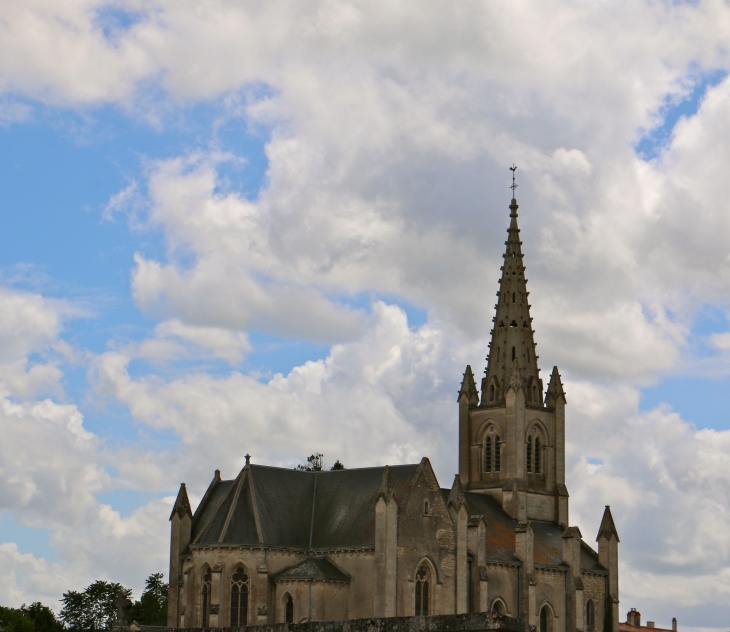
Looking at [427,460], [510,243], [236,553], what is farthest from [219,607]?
[510,243]

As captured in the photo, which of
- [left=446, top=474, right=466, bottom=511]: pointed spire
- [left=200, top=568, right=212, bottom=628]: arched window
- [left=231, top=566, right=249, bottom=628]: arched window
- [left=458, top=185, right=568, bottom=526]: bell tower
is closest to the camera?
[left=231, top=566, right=249, bottom=628]: arched window

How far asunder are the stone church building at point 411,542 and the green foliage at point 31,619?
3159 centimetres

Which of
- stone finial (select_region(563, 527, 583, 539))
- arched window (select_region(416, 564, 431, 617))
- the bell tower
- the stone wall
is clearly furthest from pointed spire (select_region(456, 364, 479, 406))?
the stone wall

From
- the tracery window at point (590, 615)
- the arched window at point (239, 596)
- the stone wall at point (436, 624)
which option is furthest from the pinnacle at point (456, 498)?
the stone wall at point (436, 624)

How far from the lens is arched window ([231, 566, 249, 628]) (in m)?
68.8

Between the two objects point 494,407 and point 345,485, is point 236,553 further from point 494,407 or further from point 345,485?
point 494,407

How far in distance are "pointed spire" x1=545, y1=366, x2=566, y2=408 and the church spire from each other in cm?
110

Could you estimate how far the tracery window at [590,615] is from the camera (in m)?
85.7

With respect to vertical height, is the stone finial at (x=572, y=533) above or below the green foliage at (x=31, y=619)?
above

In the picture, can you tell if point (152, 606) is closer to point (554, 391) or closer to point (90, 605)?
point (90, 605)

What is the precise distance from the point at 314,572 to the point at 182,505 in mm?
10511

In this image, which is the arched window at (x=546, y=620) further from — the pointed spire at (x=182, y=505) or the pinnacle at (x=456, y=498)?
the pointed spire at (x=182, y=505)

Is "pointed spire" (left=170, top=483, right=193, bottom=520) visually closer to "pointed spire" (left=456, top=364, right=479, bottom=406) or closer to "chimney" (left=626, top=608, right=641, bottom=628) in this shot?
"pointed spire" (left=456, top=364, right=479, bottom=406)

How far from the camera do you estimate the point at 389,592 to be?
225ft
